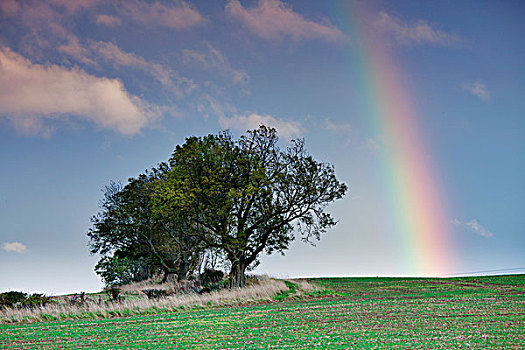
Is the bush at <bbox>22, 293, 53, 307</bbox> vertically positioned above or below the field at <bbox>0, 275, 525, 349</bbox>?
above

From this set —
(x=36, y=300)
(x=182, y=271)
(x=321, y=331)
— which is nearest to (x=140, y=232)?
(x=182, y=271)

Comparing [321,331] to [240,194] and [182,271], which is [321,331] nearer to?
[240,194]

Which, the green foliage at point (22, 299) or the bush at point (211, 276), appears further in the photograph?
the bush at point (211, 276)

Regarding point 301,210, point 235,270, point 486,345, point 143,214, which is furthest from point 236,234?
point 486,345

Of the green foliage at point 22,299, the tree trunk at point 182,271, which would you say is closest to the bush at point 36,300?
the green foliage at point 22,299

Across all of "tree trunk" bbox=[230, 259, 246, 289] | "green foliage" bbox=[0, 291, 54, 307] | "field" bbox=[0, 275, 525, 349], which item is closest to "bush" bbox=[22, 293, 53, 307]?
"green foliage" bbox=[0, 291, 54, 307]

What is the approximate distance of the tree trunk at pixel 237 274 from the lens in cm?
3781

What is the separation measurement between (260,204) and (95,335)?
856 inches

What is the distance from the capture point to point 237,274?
125 ft

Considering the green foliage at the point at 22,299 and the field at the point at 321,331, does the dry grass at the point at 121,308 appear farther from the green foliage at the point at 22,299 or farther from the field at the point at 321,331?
the field at the point at 321,331

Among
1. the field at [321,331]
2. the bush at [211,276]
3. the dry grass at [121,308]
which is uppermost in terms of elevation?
the bush at [211,276]

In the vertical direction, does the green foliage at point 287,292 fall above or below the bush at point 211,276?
below

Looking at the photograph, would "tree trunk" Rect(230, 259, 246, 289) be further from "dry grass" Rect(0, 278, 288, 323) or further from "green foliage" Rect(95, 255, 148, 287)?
"green foliage" Rect(95, 255, 148, 287)

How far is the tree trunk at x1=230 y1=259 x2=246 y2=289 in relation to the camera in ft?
124
